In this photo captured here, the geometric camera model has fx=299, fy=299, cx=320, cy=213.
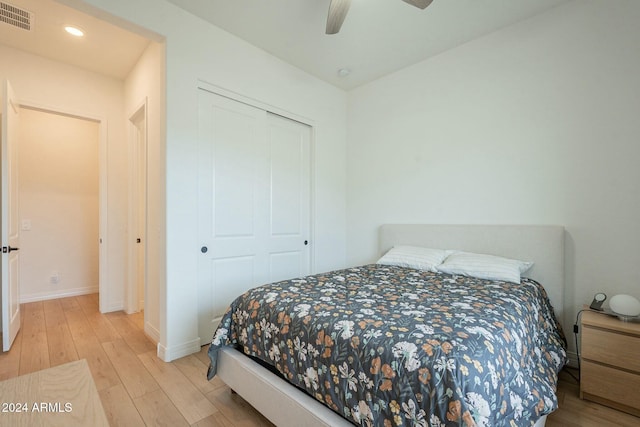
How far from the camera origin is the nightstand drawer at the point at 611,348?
69.0 inches

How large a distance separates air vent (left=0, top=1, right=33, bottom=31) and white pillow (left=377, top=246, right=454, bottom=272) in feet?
12.3

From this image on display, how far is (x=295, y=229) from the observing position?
3459mm

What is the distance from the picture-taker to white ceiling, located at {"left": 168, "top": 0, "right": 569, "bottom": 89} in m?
2.41

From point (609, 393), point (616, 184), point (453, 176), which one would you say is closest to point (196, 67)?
point (453, 176)

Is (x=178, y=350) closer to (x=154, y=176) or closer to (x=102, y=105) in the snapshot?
(x=154, y=176)

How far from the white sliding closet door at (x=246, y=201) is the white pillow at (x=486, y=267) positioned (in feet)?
5.43

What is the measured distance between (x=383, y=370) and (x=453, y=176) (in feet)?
7.80

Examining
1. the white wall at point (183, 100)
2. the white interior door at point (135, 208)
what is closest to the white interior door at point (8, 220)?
the white interior door at point (135, 208)

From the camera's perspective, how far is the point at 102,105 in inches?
136

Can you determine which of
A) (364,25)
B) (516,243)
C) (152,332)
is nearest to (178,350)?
(152,332)

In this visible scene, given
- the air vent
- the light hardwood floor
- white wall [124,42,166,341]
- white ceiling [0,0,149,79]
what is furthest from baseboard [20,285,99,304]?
the air vent

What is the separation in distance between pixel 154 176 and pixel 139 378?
5.45ft

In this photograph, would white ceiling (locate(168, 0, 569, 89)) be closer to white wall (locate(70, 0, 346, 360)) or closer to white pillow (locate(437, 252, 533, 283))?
white wall (locate(70, 0, 346, 360))

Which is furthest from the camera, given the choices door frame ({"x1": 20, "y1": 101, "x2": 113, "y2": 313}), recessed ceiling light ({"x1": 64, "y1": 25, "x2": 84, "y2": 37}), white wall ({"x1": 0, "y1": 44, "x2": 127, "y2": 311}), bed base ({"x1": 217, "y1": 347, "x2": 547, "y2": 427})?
door frame ({"x1": 20, "y1": 101, "x2": 113, "y2": 313})
